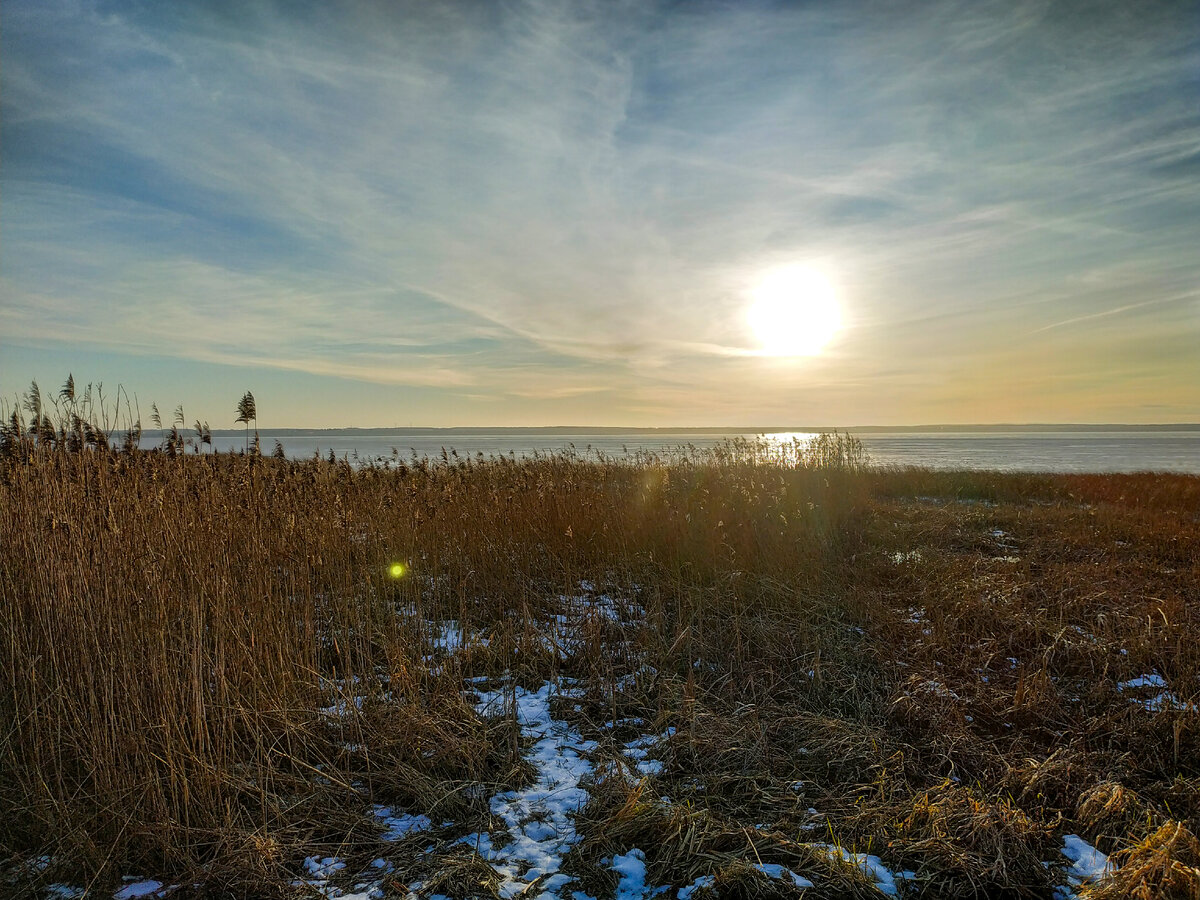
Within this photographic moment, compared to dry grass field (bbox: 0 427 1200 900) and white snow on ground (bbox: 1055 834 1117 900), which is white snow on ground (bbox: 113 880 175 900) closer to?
dry grass field (bbox: 0 427 1200 900)

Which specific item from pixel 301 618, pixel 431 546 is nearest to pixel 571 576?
pixel 431 546

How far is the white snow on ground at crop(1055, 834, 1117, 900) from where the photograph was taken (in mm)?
2654

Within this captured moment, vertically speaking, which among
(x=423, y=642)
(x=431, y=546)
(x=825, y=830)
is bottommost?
(x=825, y=830)

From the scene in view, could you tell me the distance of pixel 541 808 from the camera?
3.33 metres

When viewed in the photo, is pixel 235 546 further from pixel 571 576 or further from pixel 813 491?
pixel 813 491

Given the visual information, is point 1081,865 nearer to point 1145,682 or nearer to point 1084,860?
point 1084,860

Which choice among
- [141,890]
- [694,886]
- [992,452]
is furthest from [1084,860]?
[992,452]

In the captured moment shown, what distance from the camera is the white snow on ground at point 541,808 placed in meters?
2.85

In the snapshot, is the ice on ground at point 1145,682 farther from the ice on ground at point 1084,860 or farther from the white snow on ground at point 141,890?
the white snow on ground at point 141,890

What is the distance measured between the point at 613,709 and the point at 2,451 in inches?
182

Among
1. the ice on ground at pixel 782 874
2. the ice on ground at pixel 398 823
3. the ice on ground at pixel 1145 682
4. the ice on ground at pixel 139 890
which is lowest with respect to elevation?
the ice on ground at pixel 398 823

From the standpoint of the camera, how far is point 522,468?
11.7m

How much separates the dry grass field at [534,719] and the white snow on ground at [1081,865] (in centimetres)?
2

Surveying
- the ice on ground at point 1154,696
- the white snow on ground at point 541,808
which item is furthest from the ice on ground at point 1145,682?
the white snow on ground at point 541,808
